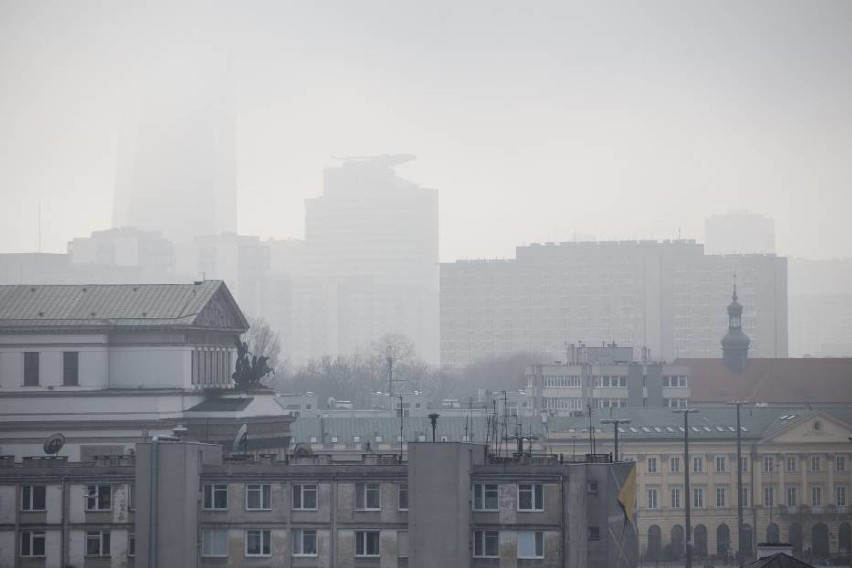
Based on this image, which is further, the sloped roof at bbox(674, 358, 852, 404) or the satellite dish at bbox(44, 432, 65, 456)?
the sloped roof at bbox(674, 358, 852, 404)

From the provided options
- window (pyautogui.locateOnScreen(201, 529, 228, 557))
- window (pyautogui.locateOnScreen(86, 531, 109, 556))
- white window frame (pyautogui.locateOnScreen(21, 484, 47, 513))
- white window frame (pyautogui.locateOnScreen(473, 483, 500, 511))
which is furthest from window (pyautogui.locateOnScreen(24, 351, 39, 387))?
white window frame (pyautogui.locateOnScreen(473, 483, 500, 511))

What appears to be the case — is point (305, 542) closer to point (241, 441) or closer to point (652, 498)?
point (241, 441)

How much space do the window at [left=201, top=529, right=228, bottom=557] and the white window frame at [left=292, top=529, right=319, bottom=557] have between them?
2.18 meters

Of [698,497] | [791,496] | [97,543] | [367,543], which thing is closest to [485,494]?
[367,543]

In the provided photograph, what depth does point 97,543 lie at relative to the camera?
69500mm

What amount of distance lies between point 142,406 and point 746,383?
111336 millimetres

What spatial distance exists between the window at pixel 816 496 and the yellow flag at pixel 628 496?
234ft

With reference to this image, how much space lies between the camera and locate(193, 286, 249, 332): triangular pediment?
93188 mm

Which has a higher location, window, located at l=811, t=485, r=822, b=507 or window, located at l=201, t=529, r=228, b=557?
window, located at l=201, t=529, r=228, b=557

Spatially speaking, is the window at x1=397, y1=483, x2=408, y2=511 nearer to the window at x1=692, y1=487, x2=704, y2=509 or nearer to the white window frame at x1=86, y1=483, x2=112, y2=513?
the white window frame at x1=86, y1=483, x2=112, y2=513

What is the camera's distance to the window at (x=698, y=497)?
137 metres

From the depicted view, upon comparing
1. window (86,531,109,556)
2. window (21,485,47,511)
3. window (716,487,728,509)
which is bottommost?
window (716,487,728,509)

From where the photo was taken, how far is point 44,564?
229 ft

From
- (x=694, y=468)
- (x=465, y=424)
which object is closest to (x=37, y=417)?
(x=465, y=424)
